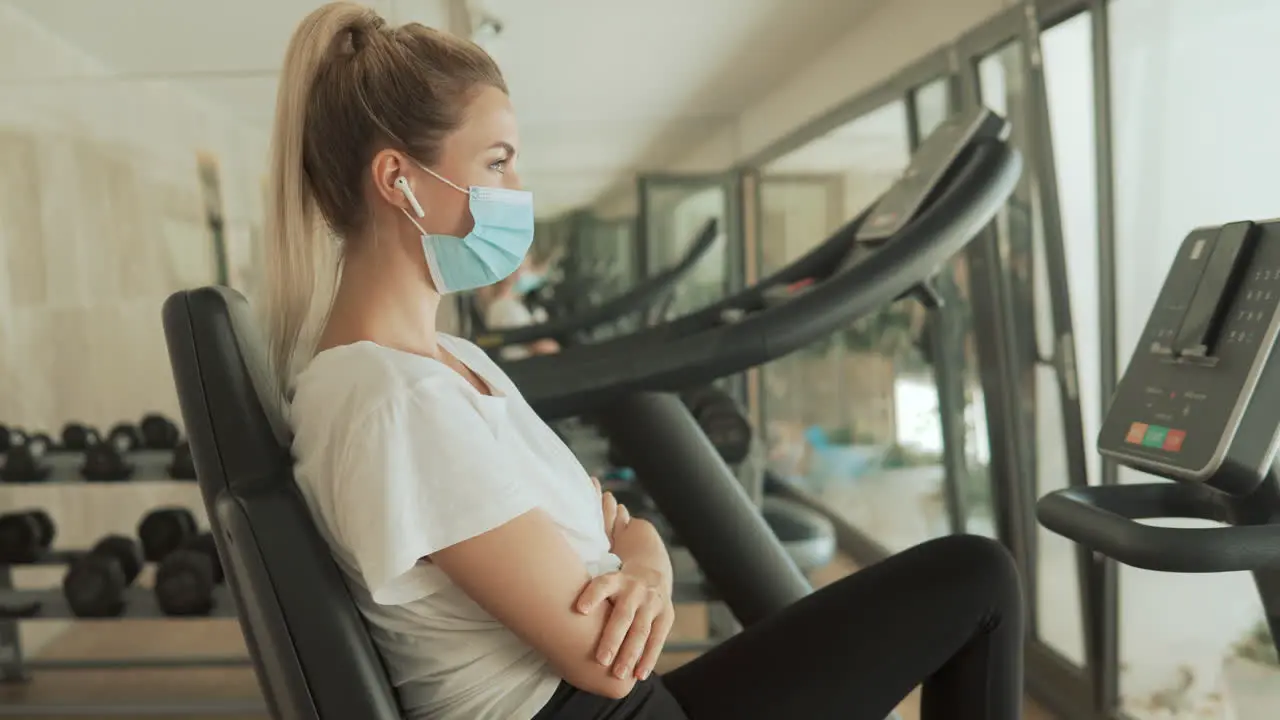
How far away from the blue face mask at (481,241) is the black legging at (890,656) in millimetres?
467

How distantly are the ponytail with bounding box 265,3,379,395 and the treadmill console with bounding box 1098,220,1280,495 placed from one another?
884 mm

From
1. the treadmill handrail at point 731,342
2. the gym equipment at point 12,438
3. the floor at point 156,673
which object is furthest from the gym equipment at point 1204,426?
the gym equipment at point 12,438

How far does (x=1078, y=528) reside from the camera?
1036mm

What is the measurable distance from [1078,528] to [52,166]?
3.63 m

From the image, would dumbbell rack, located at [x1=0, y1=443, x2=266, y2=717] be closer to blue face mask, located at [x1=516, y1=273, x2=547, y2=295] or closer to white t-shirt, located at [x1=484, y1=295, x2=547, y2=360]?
white t-shirt, located at [x1=484, y1=295, x2=547, y2=360]

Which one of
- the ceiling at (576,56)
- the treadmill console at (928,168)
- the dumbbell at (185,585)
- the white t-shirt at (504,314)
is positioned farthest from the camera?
the white t-shirt at (504,314)

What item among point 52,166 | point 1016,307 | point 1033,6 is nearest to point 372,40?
point 1033,6

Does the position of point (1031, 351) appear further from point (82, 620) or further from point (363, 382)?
point (82, 620)

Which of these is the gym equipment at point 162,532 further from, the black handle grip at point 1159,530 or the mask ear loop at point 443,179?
the black handle grip at point 1159,530

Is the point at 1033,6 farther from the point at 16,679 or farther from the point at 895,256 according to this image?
the point at 16,679

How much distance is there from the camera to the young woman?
0.80 meters

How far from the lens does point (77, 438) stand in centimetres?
326

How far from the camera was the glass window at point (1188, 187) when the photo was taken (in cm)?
181

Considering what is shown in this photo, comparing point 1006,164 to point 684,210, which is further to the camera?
point 684,210
